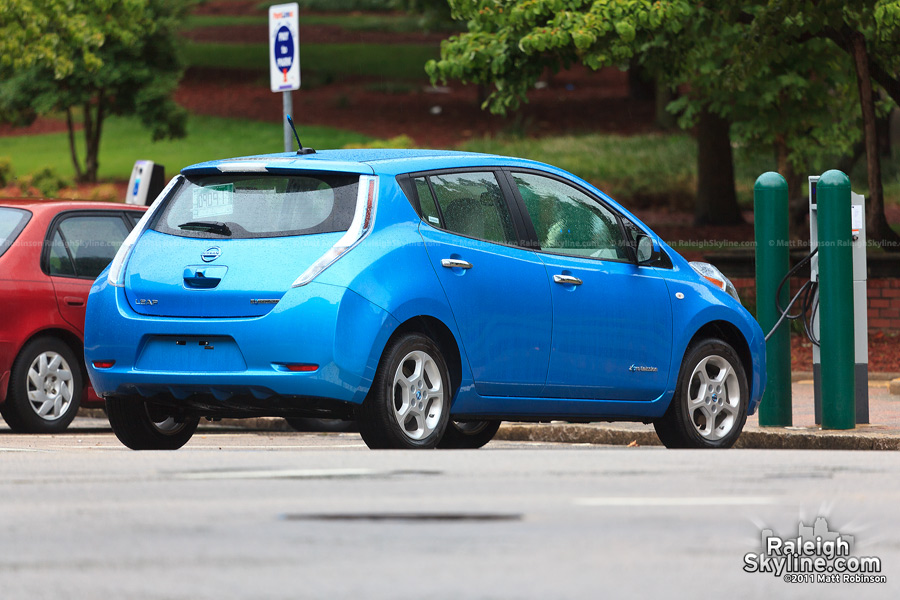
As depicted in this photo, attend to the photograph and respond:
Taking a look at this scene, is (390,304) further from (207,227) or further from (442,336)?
(207,227)

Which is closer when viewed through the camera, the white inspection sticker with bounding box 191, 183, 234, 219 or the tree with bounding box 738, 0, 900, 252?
the white inspection sticker with bounding box 191, 183, 234, 219

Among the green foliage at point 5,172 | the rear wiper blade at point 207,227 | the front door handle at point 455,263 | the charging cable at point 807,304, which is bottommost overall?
the charging cable at point 807,304

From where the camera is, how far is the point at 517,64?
59.6ft

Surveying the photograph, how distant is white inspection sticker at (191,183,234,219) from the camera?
8.45 meters

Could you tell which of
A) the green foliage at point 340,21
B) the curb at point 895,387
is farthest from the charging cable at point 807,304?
the green foliage at point 340,21

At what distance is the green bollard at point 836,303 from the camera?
10.4 metres

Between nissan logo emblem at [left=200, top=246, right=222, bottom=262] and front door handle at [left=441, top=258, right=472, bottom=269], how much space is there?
3.74ft

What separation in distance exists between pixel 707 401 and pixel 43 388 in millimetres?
4661

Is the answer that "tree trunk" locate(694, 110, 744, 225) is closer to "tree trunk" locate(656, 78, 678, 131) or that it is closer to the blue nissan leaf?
"tree trunk" locate(656, 78, 678, 131)

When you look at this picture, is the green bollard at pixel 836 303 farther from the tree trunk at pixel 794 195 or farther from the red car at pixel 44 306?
the tree trunk at pixel 794 195

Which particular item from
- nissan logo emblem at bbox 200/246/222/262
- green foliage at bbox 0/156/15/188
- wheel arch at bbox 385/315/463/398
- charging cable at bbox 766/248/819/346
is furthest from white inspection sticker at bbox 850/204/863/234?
green foliage at bbox 0/156/15/188

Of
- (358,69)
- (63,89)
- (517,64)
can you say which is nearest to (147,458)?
(517,64)

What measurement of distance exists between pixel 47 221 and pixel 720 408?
16.0ft

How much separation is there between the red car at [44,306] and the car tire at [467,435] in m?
2.95
